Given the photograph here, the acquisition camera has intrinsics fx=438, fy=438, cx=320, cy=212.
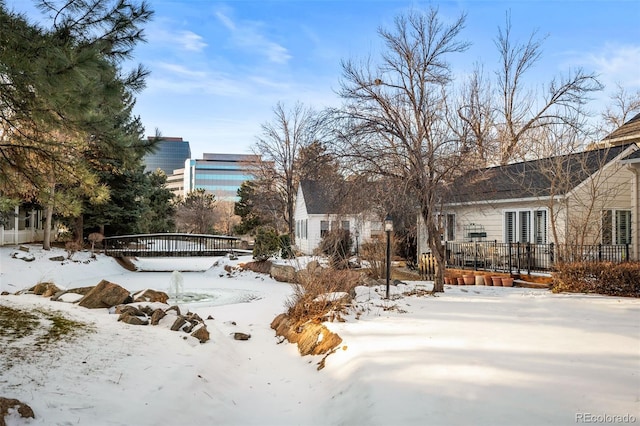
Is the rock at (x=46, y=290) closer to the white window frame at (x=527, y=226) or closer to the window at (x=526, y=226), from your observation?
the window at (x=526, y=226)

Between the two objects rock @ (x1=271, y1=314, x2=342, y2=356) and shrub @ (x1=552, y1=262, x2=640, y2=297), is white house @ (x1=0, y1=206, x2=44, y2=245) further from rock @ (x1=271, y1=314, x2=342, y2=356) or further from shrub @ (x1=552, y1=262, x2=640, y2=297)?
shrub @ (x1=552, y1=262, x2=640, y2=297)

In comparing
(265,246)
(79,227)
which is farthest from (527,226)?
(79,227)

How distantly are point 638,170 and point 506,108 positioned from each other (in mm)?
15628

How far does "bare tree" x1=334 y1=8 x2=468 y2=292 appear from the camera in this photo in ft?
35.8

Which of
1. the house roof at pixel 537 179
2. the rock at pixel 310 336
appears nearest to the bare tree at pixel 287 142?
the house roof at pixel 537 179

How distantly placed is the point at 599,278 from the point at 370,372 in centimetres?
802

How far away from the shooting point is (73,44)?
4.75 meters

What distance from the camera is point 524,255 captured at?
1386 cm

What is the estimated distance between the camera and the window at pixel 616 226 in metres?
14.3

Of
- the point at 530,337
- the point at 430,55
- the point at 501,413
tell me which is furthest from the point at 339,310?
the point at 430,55

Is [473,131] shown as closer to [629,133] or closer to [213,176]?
[629,133]

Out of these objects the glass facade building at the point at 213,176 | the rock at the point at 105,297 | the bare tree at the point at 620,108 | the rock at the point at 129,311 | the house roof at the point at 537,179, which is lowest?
the rock at the point at 129,311

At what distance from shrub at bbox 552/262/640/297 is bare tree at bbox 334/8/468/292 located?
2.91m

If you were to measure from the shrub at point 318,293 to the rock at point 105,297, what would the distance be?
11.6 feet
